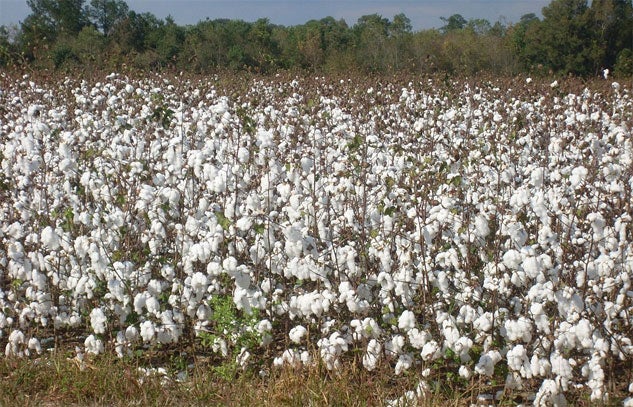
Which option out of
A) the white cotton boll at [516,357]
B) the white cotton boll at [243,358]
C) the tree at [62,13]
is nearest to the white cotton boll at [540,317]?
the white cotton boll at [516,357]

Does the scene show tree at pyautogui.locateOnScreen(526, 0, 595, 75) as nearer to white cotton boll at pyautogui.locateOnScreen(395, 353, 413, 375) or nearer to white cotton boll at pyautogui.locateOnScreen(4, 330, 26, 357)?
white cotton boll at pyautogui.locateOnScreen(395, 353, 413, 375)

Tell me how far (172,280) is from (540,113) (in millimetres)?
6139

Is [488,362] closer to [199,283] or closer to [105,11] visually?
[199,283]

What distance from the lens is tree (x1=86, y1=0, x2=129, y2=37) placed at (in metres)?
34.6

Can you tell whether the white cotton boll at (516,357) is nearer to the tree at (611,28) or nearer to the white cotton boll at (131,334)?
the white cotton boll at (131,334)

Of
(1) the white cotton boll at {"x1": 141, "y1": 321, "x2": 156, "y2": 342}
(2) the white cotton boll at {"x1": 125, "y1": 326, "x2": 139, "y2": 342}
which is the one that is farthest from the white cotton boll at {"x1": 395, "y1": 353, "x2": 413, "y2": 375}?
Answer: (2) the white cotton boll at {"x1": 125, "y1": 326, "x2": 139, "y2": 342}

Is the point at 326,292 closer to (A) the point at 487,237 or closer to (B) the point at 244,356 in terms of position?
(B) the point at 244,356

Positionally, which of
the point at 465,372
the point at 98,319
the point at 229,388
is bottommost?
the point at 229,388

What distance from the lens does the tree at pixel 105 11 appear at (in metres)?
34.6

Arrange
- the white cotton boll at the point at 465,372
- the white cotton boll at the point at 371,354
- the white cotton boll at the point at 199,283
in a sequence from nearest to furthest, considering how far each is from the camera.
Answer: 1. the white cotton boll at the point at 465,372
2. the white cotton boll at the point at 371,354
3. the white cotton boll at the point at 199,283

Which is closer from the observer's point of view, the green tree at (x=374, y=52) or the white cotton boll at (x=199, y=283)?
the white cotton boll at (x=199, y=283)

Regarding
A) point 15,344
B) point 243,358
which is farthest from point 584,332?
point 15,344

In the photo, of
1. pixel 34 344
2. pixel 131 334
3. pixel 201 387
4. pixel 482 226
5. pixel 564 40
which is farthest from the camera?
pixel 564 40

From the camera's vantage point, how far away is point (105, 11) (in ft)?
117
